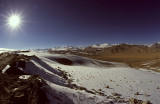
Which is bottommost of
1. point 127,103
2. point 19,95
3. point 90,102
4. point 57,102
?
point 127,103

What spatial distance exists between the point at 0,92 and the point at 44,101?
265cm

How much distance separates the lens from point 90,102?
7410 mm

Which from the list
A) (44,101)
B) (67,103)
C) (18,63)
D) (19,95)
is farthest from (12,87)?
(18,63)

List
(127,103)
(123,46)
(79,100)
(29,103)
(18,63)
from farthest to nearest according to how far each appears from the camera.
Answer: (123,46)
(18,63)
(127,103)
(79,100)
(29,103)

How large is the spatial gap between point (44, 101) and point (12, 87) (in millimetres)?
2420

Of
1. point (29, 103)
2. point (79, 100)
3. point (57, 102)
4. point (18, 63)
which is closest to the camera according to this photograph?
point (29, 103)

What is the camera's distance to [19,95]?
5895 mm

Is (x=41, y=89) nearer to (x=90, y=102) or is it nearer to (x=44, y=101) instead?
(x=44, y=101)

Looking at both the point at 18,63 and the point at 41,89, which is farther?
the point at 18,63

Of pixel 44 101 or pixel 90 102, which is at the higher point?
pixel 44 101

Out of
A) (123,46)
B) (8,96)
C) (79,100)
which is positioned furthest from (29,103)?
(123,46)

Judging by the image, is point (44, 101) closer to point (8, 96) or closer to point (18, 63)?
point (8, 96)

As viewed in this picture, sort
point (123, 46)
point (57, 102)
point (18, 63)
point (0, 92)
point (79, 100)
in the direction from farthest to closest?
point (123, 46) < point (18, 63) < point (79, 100) < point (57, 102) < point (0, 92)

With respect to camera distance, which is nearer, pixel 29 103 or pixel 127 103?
pixel 29 103
